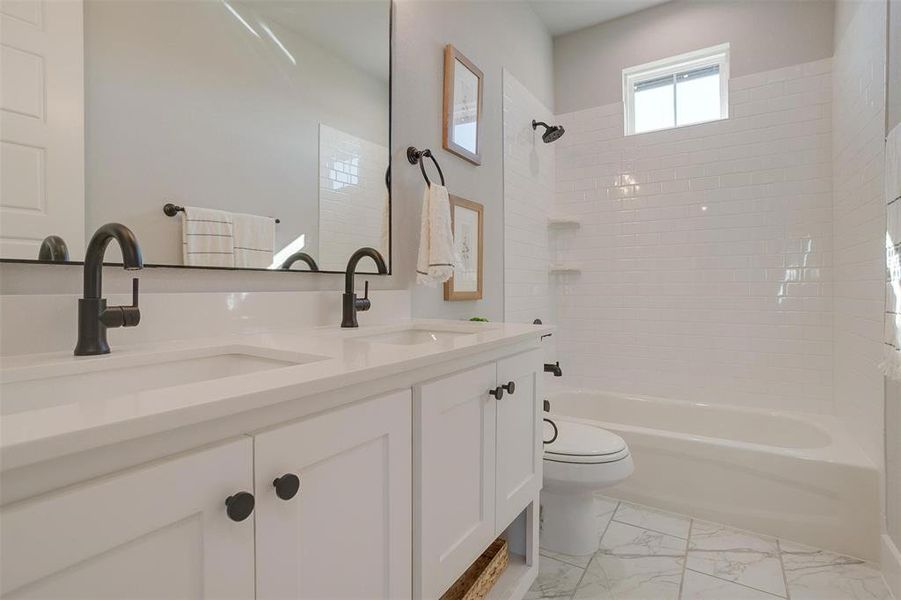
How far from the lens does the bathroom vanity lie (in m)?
0.42

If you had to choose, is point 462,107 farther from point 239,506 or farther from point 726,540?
point 726,540

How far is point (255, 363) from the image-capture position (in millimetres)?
933

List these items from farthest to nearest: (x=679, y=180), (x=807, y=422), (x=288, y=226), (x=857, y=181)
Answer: (x=679, y=180)
(x=807, y=422)
(x=857, y=181)
(x=288, y=226)

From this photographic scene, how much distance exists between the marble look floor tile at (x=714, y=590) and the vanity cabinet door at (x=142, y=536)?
1.68 metres

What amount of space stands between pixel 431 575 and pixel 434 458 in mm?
237

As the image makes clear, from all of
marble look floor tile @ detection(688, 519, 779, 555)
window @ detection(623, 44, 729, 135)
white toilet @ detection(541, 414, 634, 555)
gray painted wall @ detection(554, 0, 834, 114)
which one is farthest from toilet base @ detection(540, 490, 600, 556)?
gray painted wall @ detection(554, 0, 834, 114)

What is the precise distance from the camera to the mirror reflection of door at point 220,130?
0.88 metres

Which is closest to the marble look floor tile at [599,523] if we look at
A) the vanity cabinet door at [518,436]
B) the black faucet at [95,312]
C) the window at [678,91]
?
the vanity cabinet door at [518,436]

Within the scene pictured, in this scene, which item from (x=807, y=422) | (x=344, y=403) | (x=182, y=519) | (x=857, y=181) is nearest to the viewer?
(x=182, y=519)

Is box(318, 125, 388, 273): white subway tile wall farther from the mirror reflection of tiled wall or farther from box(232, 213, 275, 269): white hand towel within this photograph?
the mirror reflection of tiled wall

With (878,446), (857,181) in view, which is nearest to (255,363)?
(878,446)

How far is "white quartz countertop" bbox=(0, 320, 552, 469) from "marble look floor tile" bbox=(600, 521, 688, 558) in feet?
3.98

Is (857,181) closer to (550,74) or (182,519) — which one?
(550,74)

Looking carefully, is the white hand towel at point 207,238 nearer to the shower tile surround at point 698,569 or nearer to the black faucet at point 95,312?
the black faucet at point 95,312
